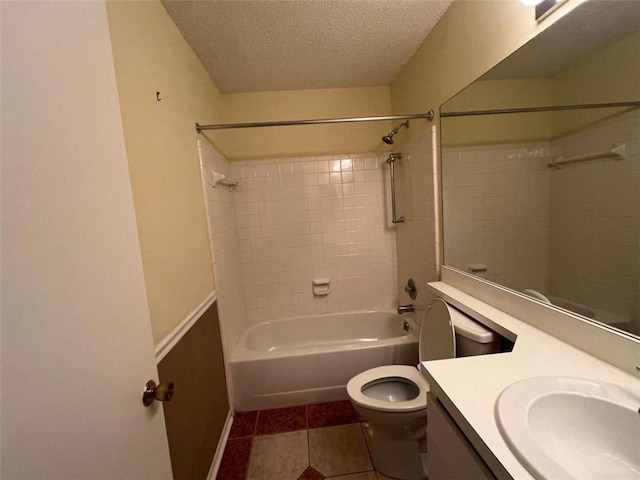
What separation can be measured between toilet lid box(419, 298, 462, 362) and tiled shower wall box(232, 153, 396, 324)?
3.17 feet

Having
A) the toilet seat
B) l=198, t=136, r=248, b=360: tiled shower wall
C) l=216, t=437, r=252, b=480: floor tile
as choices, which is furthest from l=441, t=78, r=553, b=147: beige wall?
l=216, t=437, r=252, b=480: floor tile

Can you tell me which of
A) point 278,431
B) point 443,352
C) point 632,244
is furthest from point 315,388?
point 632,244

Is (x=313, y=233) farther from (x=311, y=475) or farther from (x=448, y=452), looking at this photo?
(x=448, y=452)

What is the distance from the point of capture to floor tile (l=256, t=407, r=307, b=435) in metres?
1.63

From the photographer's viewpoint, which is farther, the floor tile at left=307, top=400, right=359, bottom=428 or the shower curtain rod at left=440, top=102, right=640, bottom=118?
the floor tile at left=307, top=400, right=359, bottom=428

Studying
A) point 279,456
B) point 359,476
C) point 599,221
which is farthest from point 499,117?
point 279,456

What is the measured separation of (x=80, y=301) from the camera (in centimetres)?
45

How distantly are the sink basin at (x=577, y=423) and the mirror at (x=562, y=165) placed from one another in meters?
0.25

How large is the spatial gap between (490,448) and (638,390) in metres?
0.43

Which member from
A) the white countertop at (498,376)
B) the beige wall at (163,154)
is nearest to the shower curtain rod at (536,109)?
the white countertop at (498,376)

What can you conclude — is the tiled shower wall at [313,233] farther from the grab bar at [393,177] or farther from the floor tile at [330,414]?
the floor tile at [330,414]

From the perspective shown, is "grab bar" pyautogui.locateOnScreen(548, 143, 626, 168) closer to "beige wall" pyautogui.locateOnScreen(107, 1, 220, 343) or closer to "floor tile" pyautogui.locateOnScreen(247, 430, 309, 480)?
"beige wall" pyautogui.locateOnScreen(107, 1, 220, 343)

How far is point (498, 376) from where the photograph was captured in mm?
709

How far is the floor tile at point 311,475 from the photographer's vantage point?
51.8 inches
